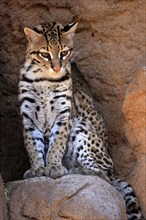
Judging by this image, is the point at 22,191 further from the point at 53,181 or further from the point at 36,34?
the point at 36,34

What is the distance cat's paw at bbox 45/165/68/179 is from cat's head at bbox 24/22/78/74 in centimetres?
88

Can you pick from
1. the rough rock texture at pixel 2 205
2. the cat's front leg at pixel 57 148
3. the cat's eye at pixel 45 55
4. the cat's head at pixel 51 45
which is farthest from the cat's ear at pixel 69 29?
the rough rock texture at pixel 2 205

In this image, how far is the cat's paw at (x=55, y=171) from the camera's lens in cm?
631

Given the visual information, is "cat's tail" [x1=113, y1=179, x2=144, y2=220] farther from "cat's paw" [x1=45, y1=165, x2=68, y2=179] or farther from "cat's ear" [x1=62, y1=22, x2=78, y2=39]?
"cat's ear" [x1=62, y1=22, x2=78, y2=39]

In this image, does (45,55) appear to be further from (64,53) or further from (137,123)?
(137,123)

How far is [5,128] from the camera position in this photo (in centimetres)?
748

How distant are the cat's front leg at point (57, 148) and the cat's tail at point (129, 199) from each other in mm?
608

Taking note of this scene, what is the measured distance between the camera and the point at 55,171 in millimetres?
6371

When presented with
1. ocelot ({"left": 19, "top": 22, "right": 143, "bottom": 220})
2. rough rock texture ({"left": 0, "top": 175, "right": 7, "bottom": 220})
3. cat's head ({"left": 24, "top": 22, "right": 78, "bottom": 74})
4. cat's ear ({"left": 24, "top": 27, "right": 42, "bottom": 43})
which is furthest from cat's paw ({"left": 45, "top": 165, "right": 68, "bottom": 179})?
cat's ear ({"left": 24, "top": 27, "right": 42, "bottom": 43})

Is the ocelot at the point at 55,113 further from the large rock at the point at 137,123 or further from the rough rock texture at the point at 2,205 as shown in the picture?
the rough rock texture at the point at 2,205

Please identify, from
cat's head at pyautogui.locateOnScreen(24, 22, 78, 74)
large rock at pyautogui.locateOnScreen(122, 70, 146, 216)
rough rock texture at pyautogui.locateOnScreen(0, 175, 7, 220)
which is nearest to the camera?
rough rock texture at pyautogui.locateOnScreen(0, 175, 7, 220)

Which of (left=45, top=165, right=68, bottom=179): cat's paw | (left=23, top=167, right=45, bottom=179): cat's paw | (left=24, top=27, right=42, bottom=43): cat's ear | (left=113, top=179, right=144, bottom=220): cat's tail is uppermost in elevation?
(left=24, top=27, right=42, bottom=43): cat's ear

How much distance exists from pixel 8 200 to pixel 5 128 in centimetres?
157

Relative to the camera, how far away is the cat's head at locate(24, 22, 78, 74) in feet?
21.8
